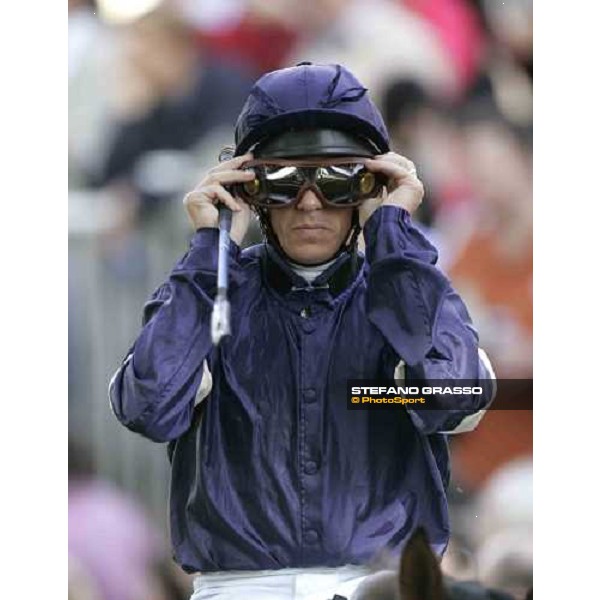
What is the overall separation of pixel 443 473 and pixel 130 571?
1.51 ft

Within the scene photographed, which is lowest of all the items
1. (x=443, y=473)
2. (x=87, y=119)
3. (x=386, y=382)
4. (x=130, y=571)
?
(x=130, y=571)

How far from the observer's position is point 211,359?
156 cm

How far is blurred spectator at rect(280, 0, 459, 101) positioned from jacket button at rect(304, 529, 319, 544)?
63 centimetres

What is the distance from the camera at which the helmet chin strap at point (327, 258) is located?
158 centimetres

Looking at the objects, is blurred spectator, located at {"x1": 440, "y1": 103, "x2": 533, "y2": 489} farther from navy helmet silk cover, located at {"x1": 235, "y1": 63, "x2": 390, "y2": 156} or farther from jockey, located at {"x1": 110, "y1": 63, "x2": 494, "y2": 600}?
navy helmet silk cover, located at {"x1": 235, "y1": 63, "x2": 390, "y2": 156}

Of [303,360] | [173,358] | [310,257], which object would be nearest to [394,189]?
[310,257]

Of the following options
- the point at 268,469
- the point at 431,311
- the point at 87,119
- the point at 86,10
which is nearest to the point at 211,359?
the point at 268,469

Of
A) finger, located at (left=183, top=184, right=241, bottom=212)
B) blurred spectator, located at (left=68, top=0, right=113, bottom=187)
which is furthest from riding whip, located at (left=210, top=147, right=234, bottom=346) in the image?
blurred spectator, located at (left=68, top=0, right=113, bottom=187)

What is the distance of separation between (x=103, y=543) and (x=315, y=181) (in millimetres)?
594

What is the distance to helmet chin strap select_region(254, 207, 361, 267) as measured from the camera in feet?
5.17

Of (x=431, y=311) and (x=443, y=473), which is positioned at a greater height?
(x=431, y=311)

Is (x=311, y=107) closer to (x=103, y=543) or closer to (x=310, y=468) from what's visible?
(x=310, y=468)

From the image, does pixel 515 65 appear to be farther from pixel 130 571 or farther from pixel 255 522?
pixel 130 571

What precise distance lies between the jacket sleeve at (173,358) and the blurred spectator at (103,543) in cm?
20
